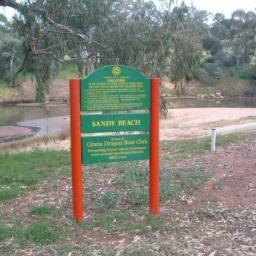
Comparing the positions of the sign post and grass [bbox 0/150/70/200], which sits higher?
the sign post

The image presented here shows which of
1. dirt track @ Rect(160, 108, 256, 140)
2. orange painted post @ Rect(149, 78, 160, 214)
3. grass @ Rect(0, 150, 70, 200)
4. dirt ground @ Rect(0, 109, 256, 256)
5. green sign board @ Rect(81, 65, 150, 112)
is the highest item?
green sign board @ Rect(81, 65, 150, 112)

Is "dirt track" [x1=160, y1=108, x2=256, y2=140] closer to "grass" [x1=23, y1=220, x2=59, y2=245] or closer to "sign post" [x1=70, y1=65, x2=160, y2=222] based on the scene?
"sign post" [x1=70, y1=65, x2=160, y2=222]

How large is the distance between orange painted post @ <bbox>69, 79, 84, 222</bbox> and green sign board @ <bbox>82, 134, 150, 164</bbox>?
0.28ft

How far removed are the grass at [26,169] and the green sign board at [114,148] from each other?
170cm

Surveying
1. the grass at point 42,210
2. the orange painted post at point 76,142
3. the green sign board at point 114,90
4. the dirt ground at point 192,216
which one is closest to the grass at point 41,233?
the dirt ground at point 192,216

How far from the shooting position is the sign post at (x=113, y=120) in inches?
173

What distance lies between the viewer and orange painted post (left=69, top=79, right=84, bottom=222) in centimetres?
434

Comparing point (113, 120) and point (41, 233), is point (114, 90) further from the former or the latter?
point (41, 233)

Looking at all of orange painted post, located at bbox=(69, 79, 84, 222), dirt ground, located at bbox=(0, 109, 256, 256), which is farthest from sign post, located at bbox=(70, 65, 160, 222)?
dirt ground, located at bbox=(0, 109, 256, 256)

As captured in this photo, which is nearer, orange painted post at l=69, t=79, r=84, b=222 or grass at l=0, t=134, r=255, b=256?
grass at l=0, t=134, r=255, b=256

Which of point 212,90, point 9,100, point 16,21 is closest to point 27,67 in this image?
point 16,21

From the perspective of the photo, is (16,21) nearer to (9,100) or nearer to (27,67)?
(27,67)

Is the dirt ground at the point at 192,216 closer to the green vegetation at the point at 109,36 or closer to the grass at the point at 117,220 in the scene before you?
the grass at the point at 117,220

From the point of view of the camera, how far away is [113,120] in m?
4.54
